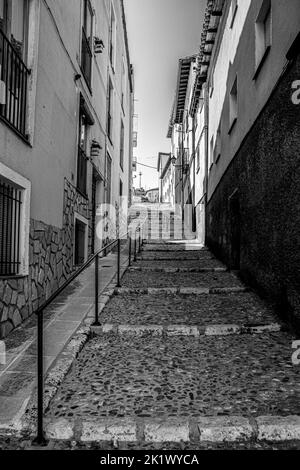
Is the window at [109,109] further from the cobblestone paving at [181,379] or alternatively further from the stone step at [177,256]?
the cobblestone paving at [181,379]

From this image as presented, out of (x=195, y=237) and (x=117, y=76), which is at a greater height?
(x=117, y=76)

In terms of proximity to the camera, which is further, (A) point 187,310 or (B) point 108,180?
(B) point 108,180

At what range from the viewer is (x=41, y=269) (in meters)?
5.95

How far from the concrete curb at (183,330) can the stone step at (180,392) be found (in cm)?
11

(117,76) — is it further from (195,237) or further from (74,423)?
(74,423)

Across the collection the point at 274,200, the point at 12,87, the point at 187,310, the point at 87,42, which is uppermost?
the point at 87,42

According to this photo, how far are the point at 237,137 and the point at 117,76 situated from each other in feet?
27.2

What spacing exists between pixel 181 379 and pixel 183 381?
0.05 metres

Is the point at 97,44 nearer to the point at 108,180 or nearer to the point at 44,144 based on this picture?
the point at 108,180

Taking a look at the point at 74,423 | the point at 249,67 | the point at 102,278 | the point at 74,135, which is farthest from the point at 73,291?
the point at 249,67

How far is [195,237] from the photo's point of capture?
17812 millimetres

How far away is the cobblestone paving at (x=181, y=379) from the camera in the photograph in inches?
115

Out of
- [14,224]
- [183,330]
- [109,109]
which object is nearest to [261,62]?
[183,330]

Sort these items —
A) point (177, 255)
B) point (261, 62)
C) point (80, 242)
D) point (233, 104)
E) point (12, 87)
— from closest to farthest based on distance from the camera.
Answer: point (12, 87) < point (261, 62) < point (233, 104) < point (80, 242) < point (177, 255)
